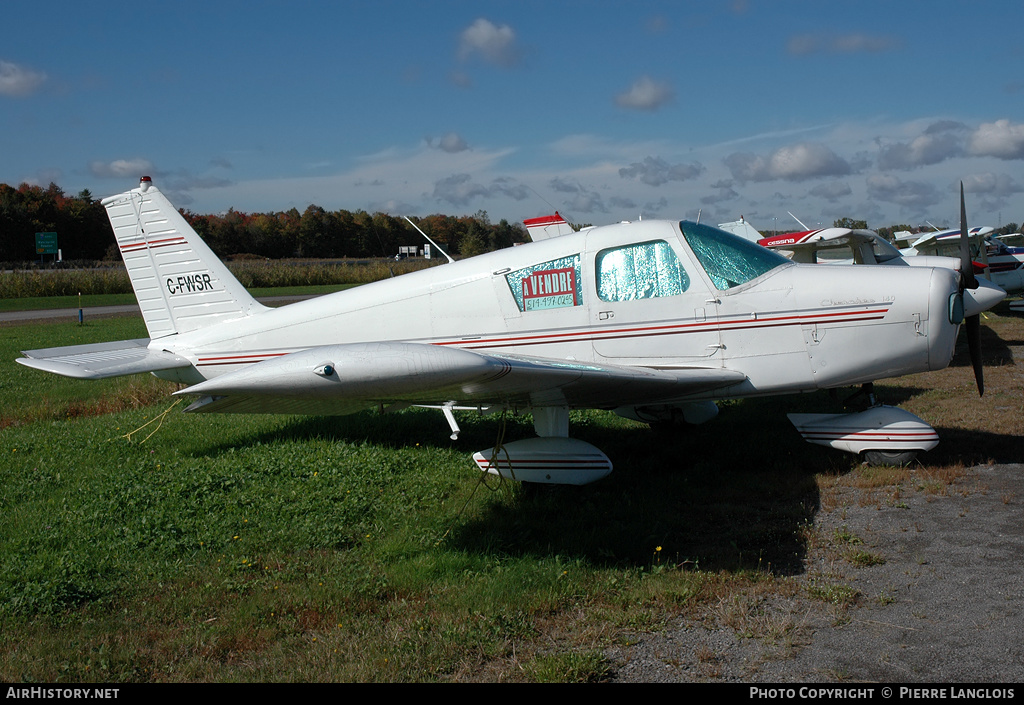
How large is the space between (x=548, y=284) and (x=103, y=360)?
4.25m

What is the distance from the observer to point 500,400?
521 centimetres

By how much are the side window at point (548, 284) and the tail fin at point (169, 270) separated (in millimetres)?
3207

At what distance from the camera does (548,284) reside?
6.18 meters

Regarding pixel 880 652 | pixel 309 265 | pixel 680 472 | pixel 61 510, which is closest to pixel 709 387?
pixel 680 472

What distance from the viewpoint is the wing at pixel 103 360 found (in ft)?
18.3

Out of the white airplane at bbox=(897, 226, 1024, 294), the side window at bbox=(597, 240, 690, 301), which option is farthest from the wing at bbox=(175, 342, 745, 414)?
the white airplane at bbox=(897, 226, 1024, 294)

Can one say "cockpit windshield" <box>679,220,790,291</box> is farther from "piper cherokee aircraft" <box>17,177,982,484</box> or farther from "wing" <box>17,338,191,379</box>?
"wing" <box>17,338,191,379</box>

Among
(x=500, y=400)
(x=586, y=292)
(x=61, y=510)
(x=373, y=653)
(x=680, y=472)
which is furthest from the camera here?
(x=680, y=472)

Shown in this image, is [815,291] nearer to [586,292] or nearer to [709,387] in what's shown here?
[709,387]

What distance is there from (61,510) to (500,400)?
3.84 meters

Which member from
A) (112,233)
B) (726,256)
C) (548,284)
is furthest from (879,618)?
(112,233)

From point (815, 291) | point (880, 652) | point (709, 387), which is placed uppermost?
point (815, 291)

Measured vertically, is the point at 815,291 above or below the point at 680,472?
above

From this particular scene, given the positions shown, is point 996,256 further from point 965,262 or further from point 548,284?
point 548,284
